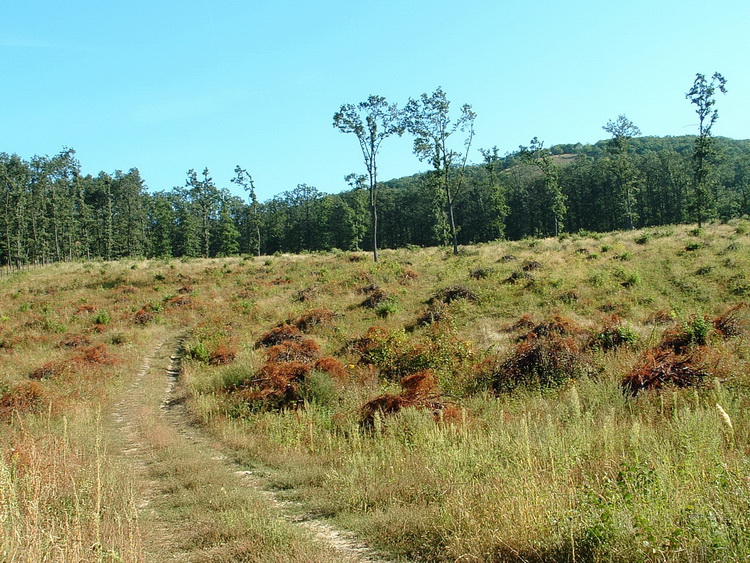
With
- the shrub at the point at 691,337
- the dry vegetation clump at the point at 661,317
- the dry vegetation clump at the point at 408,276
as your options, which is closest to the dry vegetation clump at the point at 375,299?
the dry vegetation clump at the point at 408,276

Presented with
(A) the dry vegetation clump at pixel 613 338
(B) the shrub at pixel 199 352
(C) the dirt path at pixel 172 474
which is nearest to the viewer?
(C) the dirt path at pixel 172 474

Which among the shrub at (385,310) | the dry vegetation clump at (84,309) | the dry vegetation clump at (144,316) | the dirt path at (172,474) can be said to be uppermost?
the dry vegetation clump at (84,309)

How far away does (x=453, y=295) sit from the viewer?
23.2 meters

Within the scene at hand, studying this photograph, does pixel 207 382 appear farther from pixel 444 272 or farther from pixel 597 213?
pixel 597 213

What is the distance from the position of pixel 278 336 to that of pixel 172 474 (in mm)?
12004

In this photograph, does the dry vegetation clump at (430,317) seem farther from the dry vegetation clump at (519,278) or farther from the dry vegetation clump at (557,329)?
the dry vegetation clump at (519,278)

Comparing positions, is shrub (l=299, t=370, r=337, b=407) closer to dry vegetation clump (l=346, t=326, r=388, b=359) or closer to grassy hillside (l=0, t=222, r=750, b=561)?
grassy hillside (l=0, t=222, r=750, b=561)

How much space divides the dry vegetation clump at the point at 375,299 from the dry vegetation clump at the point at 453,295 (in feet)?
7.45

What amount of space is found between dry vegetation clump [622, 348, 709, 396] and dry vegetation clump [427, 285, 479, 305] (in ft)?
43.6

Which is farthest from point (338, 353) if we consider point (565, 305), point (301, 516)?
point (301, 516)

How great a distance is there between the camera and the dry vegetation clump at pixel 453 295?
22.6 metres

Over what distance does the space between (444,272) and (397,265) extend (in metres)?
4.84

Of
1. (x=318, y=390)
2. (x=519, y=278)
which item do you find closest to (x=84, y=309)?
(x=318, y=390)

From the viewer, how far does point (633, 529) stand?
351 centimetres
